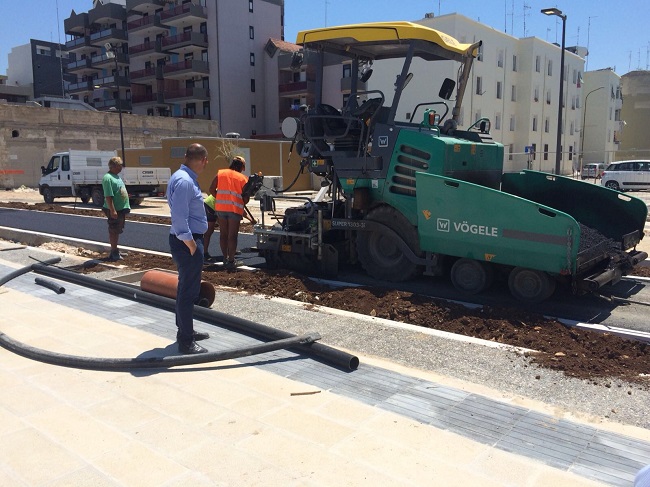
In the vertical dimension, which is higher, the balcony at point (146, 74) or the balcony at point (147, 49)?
the balcony at point (147, 49)

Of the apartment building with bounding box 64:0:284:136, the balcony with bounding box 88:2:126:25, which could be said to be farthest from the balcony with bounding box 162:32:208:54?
the balcony with bounding box 88:2:126:25

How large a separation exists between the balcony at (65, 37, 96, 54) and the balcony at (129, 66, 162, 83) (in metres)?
9.63

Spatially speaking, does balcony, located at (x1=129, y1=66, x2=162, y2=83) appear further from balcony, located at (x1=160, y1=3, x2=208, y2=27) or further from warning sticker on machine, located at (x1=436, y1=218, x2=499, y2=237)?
warning sticker on machine, located at (x1=436, y1=218, x2=499, y2=237)

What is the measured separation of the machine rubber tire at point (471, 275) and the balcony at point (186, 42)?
5078cm

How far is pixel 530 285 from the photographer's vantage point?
20.8 feet

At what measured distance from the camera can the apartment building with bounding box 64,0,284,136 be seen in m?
52.4

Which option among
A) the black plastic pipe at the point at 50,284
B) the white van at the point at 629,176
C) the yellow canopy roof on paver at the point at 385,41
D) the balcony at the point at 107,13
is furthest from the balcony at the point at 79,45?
the yellow canopy roof on paver at the point at 385,41

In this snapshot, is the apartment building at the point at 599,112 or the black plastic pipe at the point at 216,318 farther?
the apartment building at the point at 599,112

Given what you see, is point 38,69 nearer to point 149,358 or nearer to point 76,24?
point 76,24

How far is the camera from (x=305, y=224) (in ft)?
27.3

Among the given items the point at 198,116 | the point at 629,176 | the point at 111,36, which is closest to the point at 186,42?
the point at 198,116

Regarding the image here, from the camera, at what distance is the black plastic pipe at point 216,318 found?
4493 mm

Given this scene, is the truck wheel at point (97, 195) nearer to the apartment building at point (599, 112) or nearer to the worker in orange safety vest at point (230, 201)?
the worker in orange safety vest at point (230, 201)

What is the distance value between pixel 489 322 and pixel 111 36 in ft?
211
